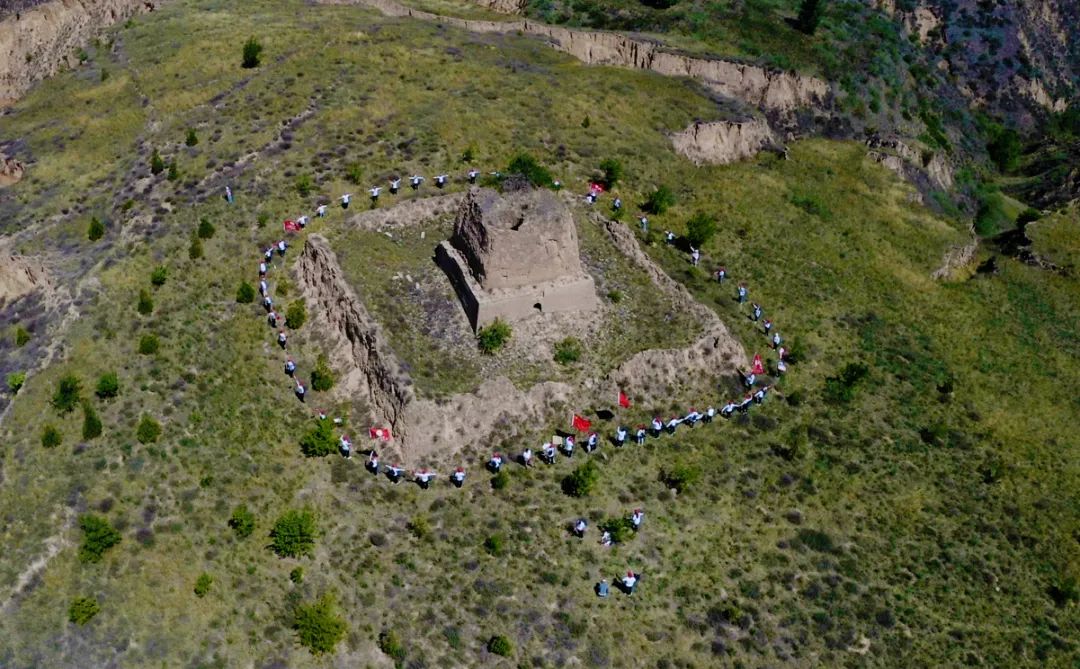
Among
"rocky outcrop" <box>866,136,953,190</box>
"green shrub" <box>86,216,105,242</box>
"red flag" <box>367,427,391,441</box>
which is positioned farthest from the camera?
"rocky outcrop" <box>866,136,953,190</box>

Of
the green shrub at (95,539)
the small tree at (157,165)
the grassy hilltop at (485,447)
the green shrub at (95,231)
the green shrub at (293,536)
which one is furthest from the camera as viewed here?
the small tree at (157,165)

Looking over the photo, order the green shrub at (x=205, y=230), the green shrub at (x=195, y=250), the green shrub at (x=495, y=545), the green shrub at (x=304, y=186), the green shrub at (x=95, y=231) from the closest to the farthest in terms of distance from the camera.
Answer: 1. the green shrub at (x=495, y=545)
2. the green shrub at (x=195, y=250)
3. the green shrub at (x=205, y=230)
4. the green shrub at (x=95, y=231)
5. the green shrub at (x=304, y=186)

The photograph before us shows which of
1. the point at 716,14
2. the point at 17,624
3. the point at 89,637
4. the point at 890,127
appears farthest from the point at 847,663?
the point at 716,14

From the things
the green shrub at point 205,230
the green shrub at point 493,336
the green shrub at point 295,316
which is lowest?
the green shrub at point 295,316

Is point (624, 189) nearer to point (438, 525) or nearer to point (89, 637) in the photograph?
point (438, 525)

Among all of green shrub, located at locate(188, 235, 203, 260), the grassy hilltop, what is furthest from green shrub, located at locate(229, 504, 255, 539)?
green shrub, located at locate(188, 235, 203, 260)

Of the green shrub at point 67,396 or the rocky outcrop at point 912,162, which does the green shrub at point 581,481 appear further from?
the rocky outcrop at point 912,162

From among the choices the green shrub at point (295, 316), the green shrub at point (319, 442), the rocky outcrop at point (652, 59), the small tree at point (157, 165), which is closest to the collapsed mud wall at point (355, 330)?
the green shrub at point (295, 316)

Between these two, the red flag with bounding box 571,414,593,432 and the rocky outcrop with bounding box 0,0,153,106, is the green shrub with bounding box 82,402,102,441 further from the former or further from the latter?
the rocky outcrop with bounding box 0,0,153,106
